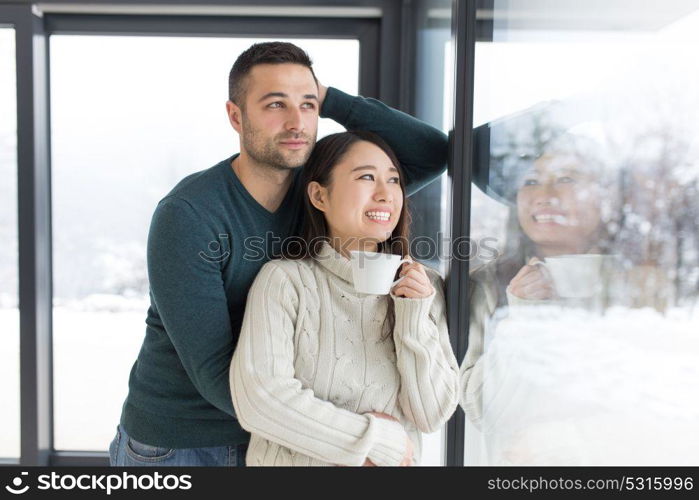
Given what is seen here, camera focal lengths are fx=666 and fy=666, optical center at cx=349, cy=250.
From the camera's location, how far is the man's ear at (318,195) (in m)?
1.23

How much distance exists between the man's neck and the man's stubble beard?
0.01m

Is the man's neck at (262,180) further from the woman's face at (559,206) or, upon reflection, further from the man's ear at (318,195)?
the woman's face at (559,206)

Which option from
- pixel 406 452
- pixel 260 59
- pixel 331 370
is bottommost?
pixel 406 452

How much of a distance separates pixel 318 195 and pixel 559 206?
51 centimetres

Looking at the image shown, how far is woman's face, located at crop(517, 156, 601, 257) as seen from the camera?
2.51 feet

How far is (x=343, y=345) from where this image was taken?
3.78 feet

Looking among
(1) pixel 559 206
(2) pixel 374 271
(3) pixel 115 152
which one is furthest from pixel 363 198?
(3) pixel 115 152

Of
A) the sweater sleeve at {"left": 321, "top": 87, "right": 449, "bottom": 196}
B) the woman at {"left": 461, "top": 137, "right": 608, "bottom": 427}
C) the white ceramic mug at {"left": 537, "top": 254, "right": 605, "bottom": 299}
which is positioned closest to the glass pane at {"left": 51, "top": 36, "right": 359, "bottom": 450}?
the sweater sleeve at {"left": 321, "top": 87, "right": 449, "bottom": 196}

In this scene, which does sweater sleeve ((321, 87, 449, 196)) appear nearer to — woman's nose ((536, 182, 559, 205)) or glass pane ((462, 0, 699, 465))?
glass pane ((462, 0, 699, 465))

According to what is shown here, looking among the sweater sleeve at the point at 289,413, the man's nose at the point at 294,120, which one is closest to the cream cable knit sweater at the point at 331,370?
the sweater sleeve at the point at 289,413

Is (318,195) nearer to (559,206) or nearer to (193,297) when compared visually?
(193,297)

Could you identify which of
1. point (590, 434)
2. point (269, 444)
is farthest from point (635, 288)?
point (269, 444)

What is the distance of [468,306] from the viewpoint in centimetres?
125
